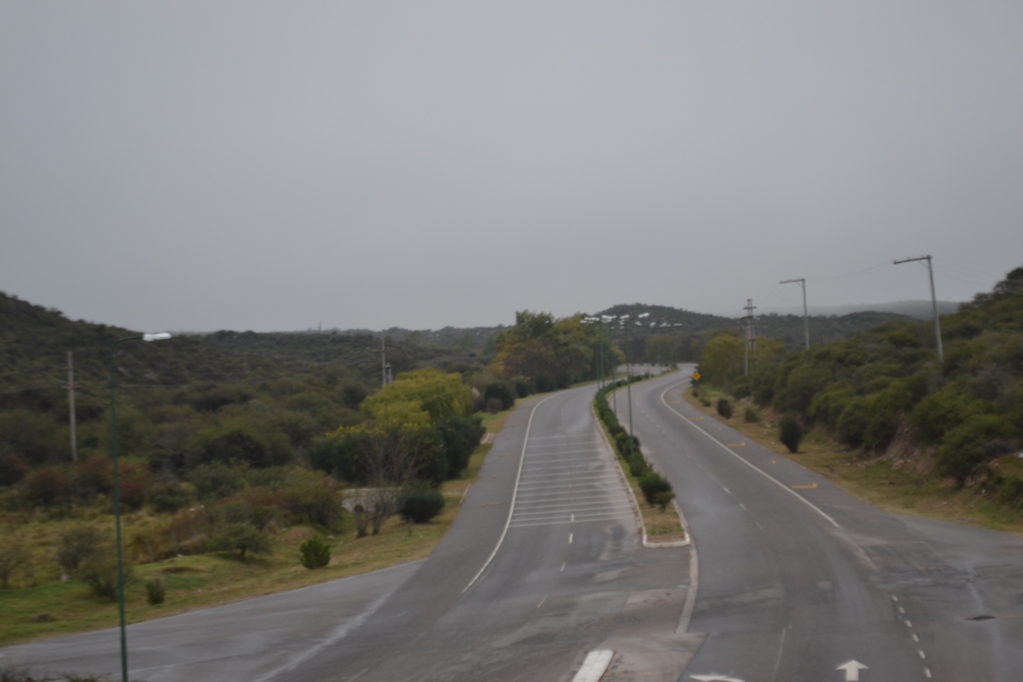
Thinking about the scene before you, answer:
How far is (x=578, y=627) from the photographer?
1695cm

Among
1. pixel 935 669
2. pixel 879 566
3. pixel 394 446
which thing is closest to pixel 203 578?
pixel 394 446

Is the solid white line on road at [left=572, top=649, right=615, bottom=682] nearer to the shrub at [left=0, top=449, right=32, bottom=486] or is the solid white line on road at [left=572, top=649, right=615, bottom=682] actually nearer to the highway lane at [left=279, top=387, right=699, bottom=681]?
the highway lane at [left=279, top=387, right=699, bottom=681]

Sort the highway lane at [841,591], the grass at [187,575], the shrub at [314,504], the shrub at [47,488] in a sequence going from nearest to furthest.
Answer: the highway lane at [841,591] → the grass at [187,575] → the shrub at [314,504] → the shrub at [47,488]

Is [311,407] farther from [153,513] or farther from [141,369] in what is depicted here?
[153,513]

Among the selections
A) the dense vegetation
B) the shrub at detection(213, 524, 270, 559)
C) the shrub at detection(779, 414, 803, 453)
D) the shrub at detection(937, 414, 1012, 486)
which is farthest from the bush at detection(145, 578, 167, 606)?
the shrub at detection(779, 414, 803, 453)

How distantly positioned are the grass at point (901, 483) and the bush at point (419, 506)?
675 inches

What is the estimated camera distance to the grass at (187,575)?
23.9 meters

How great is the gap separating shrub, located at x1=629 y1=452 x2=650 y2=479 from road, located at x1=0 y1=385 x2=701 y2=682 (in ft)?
21.4

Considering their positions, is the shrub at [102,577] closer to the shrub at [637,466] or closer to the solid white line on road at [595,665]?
the solid white line on road at [595,665]

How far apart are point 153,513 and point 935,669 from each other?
42.4 m

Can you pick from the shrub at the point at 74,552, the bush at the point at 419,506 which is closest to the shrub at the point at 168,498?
the bush at the point at 419,506

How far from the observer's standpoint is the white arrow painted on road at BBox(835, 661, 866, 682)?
39.4 feet

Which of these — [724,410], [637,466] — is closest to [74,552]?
[637,466]

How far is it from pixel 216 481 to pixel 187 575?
2158 centimetres
